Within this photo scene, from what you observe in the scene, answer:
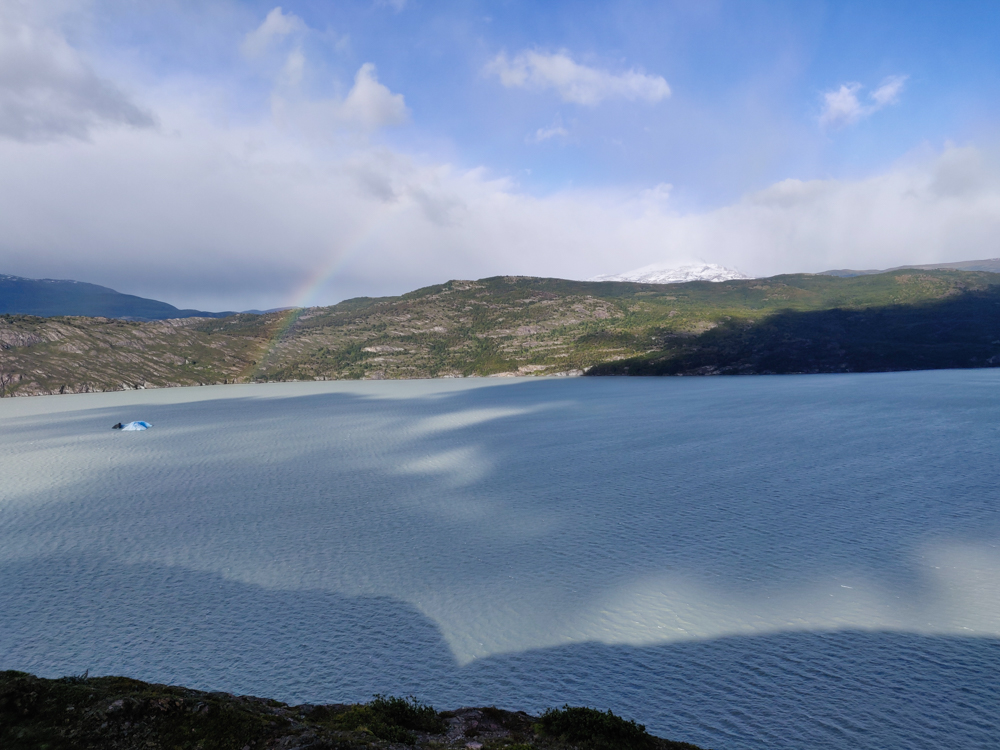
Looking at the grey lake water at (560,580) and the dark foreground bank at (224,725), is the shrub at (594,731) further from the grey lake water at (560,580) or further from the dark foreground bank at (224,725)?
the grey lake water at (560,580)

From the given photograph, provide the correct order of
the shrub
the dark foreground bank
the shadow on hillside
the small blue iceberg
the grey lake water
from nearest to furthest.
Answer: the dark foreground bank < the shrub < the shadow on hillside < the grey lake water < the small blue iceberg

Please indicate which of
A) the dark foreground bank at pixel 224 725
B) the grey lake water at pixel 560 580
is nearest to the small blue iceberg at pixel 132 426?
the grey lake water at pixel 560 580

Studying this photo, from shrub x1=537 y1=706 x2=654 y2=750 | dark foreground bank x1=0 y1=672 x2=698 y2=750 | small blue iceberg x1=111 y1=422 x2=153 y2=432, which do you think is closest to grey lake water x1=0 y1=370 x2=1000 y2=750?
shrub x1=537 y1=706 x2=654 y2=750

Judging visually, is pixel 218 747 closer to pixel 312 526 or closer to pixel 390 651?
pixel 390 651

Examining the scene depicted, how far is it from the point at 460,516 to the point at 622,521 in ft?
42.3

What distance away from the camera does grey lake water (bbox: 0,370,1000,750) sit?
1978 centimetres

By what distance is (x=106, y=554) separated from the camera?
118ft

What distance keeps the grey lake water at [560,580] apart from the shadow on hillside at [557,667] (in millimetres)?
111


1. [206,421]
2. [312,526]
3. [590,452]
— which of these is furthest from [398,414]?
[312,526]

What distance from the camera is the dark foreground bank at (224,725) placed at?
37.1 ft

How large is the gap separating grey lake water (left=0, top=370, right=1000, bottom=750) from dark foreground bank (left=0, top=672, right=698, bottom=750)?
4.84 meters

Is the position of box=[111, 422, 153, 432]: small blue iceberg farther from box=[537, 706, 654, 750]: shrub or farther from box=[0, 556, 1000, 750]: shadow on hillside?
box=[537, 706, 654, 750]: shrub

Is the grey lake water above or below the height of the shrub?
below

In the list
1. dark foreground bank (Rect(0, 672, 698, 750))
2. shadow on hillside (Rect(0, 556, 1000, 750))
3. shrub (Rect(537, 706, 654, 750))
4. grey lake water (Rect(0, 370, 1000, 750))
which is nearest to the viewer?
dark foreground bank (Rect(0, 672, 698, 750))
